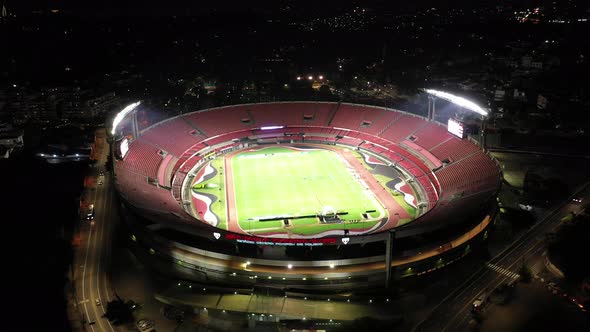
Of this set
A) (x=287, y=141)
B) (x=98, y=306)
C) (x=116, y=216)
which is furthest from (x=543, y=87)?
(x=98, y=306)

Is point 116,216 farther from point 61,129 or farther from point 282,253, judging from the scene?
point 61,129

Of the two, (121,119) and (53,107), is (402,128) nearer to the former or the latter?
(121,119)

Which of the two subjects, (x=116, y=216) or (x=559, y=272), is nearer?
(x=559, y=272)

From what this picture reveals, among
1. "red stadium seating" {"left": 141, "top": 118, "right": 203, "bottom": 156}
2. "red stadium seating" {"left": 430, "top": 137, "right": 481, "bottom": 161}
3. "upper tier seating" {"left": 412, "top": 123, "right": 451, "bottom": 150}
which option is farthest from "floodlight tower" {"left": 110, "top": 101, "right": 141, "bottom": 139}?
"red stadium seating" {"left": 430, "top": 137, "right": 481, "bottom": 161}

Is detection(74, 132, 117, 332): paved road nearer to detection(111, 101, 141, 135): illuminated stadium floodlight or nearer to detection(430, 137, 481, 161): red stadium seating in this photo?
detection(111, 101, 141, 135): illuminated stadium floodlight

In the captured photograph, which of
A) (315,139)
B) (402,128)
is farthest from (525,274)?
(315,139)

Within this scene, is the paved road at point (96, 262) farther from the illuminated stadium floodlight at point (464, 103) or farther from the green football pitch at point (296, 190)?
the illuminated stadium floodlight at point (464, 103)

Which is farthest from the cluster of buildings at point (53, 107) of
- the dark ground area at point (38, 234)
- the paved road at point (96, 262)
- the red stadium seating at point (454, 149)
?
the red stadium seating at point (454, 149)
